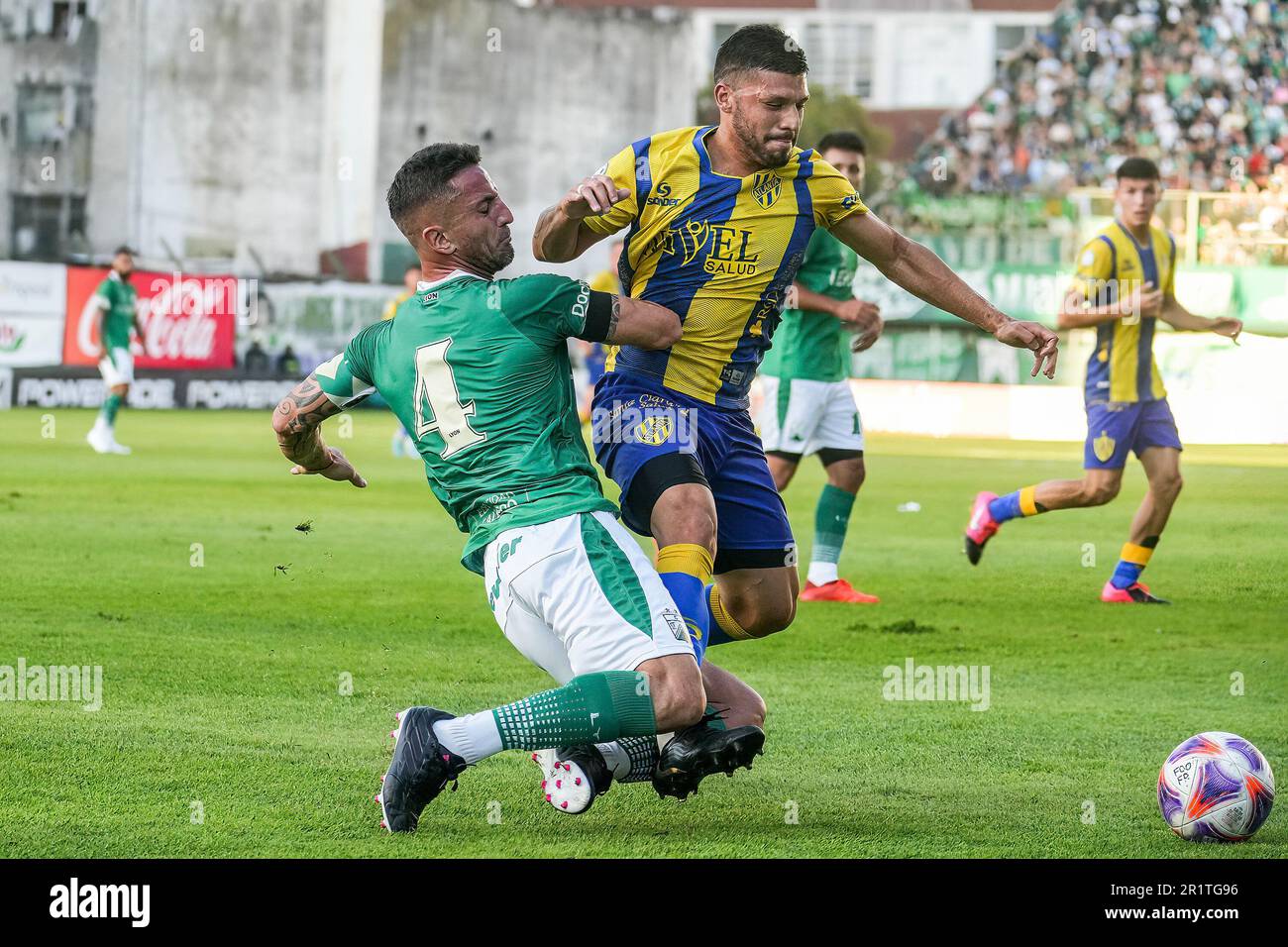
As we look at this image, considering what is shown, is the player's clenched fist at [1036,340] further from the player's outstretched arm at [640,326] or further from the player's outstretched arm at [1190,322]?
the player's outstretched arm at [1190,322]

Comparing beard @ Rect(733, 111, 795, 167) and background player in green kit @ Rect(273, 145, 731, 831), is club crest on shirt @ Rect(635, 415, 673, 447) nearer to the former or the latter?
background player in green kit @ Rect(273, 145, 731, 831)

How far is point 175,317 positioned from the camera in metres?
29.4

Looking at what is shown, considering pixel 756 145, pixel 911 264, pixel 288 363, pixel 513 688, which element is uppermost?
pixel 756 145

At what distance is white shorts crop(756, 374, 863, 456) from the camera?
382 inches

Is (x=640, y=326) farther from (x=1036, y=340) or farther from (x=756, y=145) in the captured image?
(x=1036, y=340)

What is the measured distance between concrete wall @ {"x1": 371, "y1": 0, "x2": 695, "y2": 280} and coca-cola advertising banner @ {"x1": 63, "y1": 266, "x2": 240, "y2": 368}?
1029cm

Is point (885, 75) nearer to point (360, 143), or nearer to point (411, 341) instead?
point (360, 143)

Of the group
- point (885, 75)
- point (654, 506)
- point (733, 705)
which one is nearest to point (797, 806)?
point (733, 705)

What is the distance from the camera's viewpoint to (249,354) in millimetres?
30719

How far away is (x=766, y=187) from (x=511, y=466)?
128 cm

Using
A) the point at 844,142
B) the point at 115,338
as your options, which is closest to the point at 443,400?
the point at 844,142

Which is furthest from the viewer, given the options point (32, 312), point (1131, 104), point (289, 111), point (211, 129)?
point (289, 111)

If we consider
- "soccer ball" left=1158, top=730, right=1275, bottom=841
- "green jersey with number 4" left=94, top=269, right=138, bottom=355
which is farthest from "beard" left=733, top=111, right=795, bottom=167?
"green jersey with number 4" left=94, top=269, right=138, bottom=355

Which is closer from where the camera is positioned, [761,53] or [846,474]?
[761,53]
